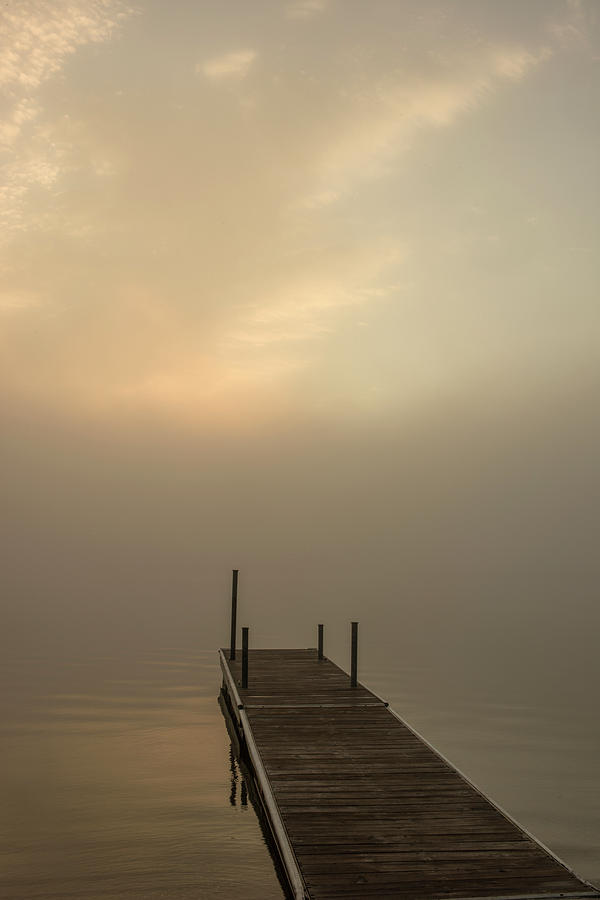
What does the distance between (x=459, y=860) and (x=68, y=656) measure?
87.3ft

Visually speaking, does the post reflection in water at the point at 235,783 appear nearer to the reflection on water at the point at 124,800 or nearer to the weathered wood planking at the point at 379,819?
the reflection on water at the point at 124,800

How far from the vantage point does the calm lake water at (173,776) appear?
12.6 meters

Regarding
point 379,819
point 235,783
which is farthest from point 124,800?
point 379,819

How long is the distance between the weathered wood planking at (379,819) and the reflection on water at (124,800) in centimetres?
134

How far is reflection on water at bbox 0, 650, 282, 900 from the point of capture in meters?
12.3

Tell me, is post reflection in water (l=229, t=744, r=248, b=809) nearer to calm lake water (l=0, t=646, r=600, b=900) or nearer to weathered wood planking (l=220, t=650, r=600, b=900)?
calm lake water (l=0, t=646, r=600, b=900)

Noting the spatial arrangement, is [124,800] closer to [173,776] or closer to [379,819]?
[173,776]

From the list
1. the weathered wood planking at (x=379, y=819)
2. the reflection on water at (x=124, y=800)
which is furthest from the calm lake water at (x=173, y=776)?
the weathered wood planking at (x=379, y=819)

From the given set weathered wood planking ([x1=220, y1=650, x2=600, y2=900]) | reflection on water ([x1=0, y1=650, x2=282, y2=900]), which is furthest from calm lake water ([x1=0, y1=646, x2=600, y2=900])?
weathered wood planking ([x1=220, y1=650, x2=600, y2=900])

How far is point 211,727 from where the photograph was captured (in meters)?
22.0

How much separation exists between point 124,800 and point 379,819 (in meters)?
6.49

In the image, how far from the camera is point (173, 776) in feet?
57.5

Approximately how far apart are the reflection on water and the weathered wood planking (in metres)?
1.34

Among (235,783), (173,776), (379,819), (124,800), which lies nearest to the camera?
(379,819)
